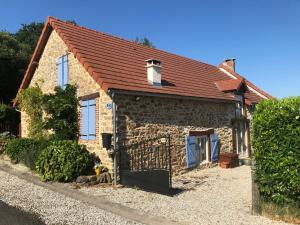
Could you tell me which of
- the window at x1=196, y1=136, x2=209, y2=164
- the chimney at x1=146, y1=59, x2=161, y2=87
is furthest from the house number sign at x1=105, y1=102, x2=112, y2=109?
the window at x1=196, y1=136, x2=209, y2=164

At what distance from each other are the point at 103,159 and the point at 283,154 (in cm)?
632

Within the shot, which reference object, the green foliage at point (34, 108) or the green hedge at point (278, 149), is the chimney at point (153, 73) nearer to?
the green foliage at point (34, 108)

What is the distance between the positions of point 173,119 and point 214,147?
9.92 feet

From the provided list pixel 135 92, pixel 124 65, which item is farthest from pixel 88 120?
pixel 124 65

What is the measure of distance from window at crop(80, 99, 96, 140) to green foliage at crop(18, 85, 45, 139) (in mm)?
3226

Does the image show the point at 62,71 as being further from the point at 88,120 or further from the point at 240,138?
the point at 240,138

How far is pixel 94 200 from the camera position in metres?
8.45

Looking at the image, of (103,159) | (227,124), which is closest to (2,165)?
(103,159)

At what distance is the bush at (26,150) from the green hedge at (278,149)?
327 inches

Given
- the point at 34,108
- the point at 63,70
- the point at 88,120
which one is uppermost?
the point at 63,70

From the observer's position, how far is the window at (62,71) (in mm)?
13939

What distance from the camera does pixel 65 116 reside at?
43.5ft

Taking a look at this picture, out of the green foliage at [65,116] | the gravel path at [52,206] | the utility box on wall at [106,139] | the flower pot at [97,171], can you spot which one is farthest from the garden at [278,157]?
the green foliage at [65,116]

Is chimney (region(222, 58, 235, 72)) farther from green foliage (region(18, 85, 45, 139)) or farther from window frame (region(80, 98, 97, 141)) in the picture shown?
window frame (region(80, 98, 97, 141))
